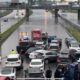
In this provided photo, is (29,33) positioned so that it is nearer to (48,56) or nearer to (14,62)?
(48,56)

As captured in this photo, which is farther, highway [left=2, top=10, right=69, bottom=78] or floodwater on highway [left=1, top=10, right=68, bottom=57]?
floodwater on highway [left=1, top=10, right=68, bottom=57]

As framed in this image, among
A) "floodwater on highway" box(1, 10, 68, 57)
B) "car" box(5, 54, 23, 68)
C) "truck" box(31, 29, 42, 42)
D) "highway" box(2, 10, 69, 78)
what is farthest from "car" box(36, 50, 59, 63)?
"truck" box(31, 29, 42, 42)

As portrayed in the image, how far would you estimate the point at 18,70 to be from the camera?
2953 cm

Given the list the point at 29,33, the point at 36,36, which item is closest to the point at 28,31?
the point at 29,33

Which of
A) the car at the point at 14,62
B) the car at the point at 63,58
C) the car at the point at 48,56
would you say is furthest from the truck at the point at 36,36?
the car at the point at 14,62

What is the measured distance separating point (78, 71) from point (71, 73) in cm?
47

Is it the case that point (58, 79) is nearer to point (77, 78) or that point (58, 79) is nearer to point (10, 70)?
point (77, 78)

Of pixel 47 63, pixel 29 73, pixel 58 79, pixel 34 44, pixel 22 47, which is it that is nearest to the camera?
pixel 58 79

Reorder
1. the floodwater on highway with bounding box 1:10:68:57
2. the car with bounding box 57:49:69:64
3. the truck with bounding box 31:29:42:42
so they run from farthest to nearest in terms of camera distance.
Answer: the truck with bounding box 31:29:42:42 → the floodwater on highway with bounding box 1:10:68:57 → the car with bounding box 57:49:69:64

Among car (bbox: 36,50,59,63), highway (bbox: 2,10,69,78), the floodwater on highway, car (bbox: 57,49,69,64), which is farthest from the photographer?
the floodwater on highway

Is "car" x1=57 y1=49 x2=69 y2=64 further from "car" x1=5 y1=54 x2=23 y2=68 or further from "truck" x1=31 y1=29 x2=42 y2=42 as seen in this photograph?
"truck" x1=31 y1=29 x2=42 y2=42

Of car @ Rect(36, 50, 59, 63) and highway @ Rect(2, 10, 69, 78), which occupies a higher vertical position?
car @ Rect(36, 50, 59, 63)

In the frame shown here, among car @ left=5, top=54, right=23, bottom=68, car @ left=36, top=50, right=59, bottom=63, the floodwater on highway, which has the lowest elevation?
the floodwater on highway

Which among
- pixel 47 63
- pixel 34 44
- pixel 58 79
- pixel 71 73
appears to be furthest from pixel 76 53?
pixel 71 73
